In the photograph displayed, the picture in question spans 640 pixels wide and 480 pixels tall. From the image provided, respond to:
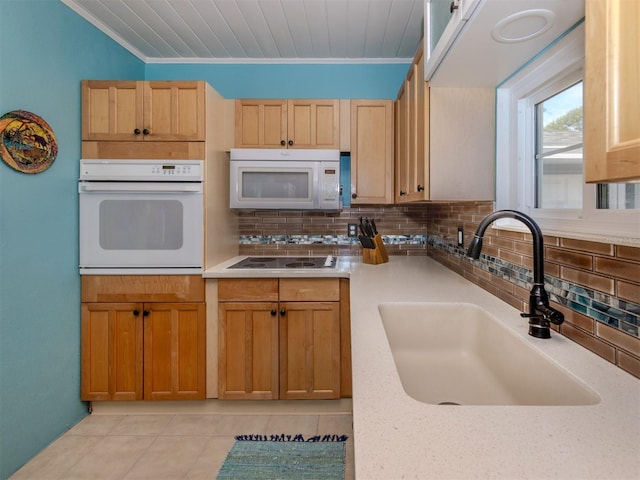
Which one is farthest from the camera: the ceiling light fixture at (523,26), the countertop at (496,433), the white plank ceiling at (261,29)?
the white plank ceiling at (261,29)

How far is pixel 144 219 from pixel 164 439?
1.25 meters

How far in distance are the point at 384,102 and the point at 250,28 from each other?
1.01 m

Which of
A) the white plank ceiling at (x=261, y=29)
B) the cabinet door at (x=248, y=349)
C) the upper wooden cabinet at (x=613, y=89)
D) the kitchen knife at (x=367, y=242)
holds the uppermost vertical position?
the white plank ceiling at (x=261, y=29)

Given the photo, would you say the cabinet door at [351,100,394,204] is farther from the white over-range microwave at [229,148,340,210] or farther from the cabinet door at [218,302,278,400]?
the cabinet door at [218,302,278,400]

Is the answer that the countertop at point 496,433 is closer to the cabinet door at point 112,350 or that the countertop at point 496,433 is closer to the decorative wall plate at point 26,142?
the cabinet door at point 112,350

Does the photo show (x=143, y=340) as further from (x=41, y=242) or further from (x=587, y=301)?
(x=587, y=301)

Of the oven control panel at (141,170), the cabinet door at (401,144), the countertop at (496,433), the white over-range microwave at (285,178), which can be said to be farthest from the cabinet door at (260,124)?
the countertop at (496,433)

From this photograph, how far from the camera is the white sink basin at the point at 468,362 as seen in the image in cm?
81

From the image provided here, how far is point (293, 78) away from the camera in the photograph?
257 cm

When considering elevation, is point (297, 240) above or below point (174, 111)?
below

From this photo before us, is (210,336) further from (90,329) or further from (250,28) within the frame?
(250,28)

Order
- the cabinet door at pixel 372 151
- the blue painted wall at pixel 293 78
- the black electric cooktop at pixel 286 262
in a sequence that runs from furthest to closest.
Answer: the blue painted wall at pixel 293 78 < the cabinet door at pixel 372 151 < the black electric cooktop at pixel 286 262

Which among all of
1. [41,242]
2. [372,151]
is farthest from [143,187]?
[372,151]

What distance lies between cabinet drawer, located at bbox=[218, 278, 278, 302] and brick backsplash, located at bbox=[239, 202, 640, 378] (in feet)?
2.06
